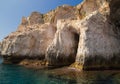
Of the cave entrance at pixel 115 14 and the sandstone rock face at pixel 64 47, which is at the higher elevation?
the cave entrance at pixel 115 14

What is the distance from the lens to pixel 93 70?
88.9 ft

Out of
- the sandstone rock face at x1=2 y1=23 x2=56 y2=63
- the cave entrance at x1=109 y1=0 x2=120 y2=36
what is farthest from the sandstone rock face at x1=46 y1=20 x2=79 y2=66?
the sandstone rock face at x1=2 y1=23 x2=56 y2=63

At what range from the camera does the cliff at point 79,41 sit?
28234 millimetres

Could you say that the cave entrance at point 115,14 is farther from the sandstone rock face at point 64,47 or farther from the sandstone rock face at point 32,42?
the sandstone rock face at point 32,42

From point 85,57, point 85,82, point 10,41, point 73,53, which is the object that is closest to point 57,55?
point 73,53

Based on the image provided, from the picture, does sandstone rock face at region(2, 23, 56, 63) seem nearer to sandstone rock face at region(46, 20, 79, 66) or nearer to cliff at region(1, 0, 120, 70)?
cliff at region(1, 0, 120, 70)

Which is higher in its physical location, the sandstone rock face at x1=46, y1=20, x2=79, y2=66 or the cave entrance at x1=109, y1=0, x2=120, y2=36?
the cave entrance at x1=109, y1=0, x2=120, y2=36

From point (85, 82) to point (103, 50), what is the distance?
891 cm

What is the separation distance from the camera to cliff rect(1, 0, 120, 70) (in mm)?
28234

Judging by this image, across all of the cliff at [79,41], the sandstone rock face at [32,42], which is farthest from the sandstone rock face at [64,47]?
the sandstone rock face at [32,42]

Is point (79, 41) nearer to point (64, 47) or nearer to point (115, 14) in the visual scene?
point (64, 47)

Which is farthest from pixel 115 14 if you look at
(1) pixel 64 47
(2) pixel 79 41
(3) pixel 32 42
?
(3) pixel 32 42

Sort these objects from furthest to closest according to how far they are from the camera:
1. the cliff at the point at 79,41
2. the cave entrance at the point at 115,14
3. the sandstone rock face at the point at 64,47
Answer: the sandstone rock face at the point at 64,47
the cave entrance at the point at 115,14
the cliff at the point at 79,41

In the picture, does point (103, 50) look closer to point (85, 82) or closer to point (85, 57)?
point (85, 57)
